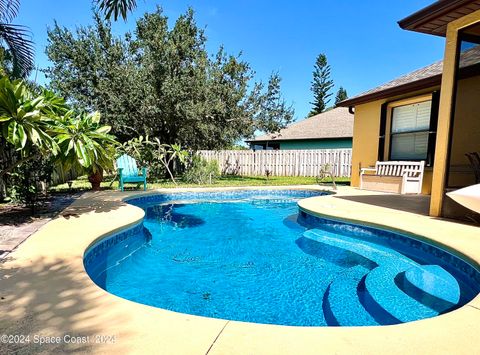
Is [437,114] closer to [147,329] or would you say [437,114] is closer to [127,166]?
[147,329]

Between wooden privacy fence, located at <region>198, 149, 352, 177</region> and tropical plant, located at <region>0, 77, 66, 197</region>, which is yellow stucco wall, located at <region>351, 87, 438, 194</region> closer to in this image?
wooden privacy fence, located at <region>198, 149, 352, 177</region>

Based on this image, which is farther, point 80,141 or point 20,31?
point 20,31

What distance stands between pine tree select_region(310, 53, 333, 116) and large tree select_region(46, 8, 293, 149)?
2776 cm

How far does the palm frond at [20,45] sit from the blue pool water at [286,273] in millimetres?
4536

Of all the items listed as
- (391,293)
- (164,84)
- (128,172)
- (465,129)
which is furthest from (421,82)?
(128,172)

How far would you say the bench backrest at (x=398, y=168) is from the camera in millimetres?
7480

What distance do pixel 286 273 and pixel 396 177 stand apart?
5.67m

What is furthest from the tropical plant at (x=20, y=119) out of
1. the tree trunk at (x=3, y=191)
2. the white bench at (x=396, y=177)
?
the white bench at (x=396, y=177)

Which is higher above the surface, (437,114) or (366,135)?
(437,114)

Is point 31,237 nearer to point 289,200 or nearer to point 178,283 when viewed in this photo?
point 178,283

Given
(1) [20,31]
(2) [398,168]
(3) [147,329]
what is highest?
(1) [20,31]

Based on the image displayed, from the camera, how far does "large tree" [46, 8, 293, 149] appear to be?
36.8 feet

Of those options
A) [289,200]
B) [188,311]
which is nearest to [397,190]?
[289,200]

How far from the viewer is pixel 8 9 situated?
5.43 meters
